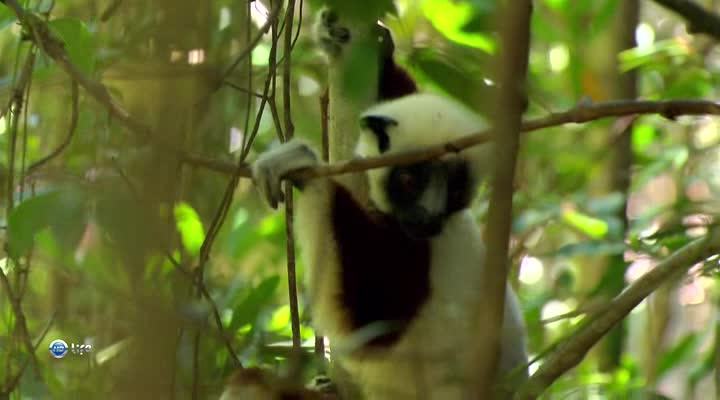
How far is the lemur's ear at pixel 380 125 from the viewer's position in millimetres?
2924

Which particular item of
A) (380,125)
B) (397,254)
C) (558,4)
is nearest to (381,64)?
(380,125)

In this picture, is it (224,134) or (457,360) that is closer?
(224,134)

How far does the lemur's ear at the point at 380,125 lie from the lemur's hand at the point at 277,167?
0.28m

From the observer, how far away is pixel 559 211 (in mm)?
4105

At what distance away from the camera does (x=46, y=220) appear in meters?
2.29

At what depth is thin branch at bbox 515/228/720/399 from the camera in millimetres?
1889

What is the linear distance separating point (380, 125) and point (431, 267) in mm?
460

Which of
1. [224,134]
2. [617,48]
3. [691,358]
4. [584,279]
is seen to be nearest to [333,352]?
[224,134]

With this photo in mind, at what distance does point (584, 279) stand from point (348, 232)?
2.86 meters

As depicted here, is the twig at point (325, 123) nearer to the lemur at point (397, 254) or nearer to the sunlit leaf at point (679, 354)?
the lemur at point (397, 254)

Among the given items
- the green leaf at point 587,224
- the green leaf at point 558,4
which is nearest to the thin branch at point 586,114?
the green leaf at point 587,224

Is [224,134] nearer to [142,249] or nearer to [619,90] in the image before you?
[142,249]
